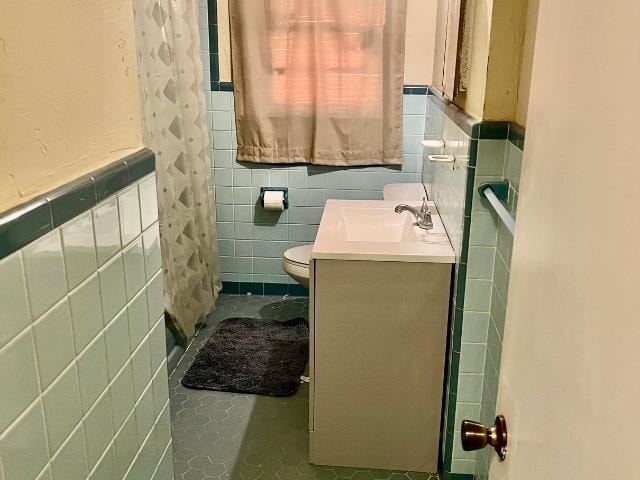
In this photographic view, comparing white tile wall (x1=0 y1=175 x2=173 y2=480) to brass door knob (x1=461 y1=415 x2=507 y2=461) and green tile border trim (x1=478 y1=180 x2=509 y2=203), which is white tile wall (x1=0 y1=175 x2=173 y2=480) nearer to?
brass door knob (x1=461 y1=415 x2=507 y2=461)

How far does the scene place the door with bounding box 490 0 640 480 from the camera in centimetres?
51

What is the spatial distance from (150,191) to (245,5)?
2187 mm

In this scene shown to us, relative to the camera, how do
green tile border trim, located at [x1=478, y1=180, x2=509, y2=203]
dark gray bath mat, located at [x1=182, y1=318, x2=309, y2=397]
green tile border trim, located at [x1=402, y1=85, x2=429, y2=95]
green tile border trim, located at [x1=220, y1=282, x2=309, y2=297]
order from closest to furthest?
green tile border trim, located at [x1=478, y1=180, x2=509, y2=203], dark gray bath mat, located at [x1=182, y1=318, x2=309, y2=397], green tile border trim, located at [x1=402, y1=85, x2=429, y2=95], green tile border trim, located at [x1=220, y1=282, x2=309, y2=297]

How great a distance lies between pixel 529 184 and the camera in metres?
0.83

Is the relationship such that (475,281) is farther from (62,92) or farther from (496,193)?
(62,92)

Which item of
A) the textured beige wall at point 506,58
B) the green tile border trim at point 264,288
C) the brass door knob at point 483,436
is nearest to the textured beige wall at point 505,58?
the textured beige wall at point 506,58

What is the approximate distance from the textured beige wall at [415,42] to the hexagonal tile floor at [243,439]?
1623mm

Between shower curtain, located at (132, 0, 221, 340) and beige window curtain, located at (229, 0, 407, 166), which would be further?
beige window curtain, located at (229, 0, 407, 166)

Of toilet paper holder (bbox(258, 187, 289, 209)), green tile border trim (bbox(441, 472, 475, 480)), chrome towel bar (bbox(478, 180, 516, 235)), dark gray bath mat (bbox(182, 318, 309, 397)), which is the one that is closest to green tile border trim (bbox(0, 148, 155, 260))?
chrome towel bar (bbox(478, 180, 516, 235))

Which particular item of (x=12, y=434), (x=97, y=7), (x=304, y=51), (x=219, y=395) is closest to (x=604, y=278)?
(x=12, y=434)

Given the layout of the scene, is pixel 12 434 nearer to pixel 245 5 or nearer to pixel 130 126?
pixel 130 126

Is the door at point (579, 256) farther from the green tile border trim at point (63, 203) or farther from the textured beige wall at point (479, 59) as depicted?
the textured beige wall at point (479, 59)

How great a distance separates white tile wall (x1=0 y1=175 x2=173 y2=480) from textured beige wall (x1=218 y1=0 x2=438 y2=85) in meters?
2.22

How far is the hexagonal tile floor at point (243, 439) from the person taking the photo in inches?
87.3
